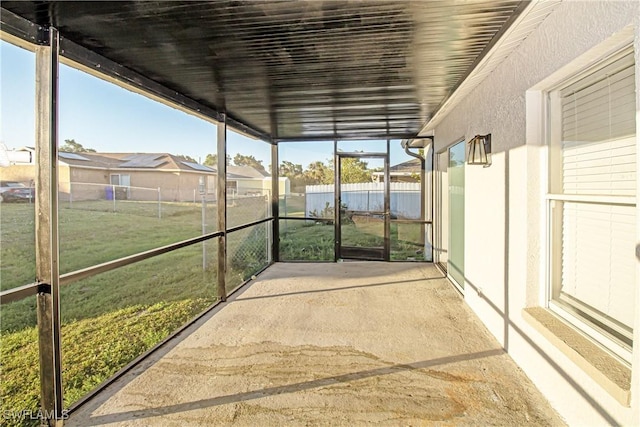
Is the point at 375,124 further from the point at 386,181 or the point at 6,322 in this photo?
the point at 6,322

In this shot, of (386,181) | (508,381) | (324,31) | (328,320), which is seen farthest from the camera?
(386,181)

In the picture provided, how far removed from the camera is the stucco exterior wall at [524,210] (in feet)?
5.31

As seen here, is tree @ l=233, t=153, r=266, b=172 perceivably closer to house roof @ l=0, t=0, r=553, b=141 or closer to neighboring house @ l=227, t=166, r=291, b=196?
neighboring house @ l=227, t=166, r=291, b=196

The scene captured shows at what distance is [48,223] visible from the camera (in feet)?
6.37

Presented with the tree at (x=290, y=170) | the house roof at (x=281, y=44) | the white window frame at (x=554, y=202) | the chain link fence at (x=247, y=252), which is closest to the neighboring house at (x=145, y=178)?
the tree at (x=290, y=170)

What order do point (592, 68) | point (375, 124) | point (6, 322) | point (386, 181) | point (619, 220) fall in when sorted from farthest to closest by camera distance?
point (386, 181)
point (375, 124)
point (6, 322)
point (592, 68)
point (619, 220)

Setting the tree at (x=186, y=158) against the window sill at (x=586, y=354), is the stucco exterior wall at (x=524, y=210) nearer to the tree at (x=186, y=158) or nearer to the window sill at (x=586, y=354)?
Answer: the window sill at (x=586, y=354)

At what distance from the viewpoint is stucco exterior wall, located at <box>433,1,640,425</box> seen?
1.62 metres

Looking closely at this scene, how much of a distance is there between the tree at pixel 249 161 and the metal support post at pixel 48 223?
4.33 metres

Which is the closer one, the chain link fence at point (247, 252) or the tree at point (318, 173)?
the chain link fence at point (247, 252)

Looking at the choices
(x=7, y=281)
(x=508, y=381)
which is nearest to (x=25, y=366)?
(x=7, y=281)

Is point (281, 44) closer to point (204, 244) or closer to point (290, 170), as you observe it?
point (204, 244)

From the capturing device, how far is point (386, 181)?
6.19 meters

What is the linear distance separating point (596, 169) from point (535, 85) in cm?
74
